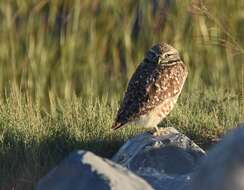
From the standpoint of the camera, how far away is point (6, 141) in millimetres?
8219

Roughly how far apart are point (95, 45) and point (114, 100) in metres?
2.03

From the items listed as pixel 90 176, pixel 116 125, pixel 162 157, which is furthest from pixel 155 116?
pixel 90 176

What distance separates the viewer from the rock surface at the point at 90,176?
19.3ft

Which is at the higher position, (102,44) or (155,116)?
(155,116)

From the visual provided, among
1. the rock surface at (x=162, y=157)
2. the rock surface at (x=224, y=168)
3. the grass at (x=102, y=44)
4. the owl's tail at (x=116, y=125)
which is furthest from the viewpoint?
the grass at (x=102, y=44)

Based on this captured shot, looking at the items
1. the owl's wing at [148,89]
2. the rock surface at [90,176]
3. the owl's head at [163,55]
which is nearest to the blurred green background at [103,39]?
the owl's head at [163,55]

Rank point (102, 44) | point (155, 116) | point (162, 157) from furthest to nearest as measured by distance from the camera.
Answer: point (102, 44) → point (155, 116) → point (162, 157)

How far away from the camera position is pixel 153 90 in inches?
335

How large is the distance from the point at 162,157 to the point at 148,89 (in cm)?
95

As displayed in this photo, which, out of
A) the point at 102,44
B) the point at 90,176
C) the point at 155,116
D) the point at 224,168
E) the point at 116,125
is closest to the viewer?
the point at 224,168

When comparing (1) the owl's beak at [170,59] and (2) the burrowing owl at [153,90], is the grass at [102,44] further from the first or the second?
(2) the burrowing owl at [153,90]

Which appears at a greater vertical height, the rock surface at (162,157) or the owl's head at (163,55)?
the owl's head at (163,55)

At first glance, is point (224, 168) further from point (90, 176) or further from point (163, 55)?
point (163, 55)

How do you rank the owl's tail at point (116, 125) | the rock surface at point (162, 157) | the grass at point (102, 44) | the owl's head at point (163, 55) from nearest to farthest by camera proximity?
the rock surface at point (162, 157) < the owl's tail at point (116, 125) < the owl's head at point (163, 55) < the grass at point (102, 44)
